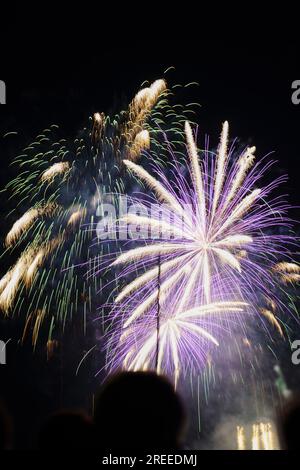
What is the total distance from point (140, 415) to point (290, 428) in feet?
3.46

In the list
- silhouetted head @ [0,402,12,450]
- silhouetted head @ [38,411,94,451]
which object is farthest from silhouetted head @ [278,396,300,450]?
silhouetted head @ [0,402,12,450]

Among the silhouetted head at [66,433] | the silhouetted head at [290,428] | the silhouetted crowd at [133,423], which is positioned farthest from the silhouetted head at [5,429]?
the silhouetted head at [290,428]

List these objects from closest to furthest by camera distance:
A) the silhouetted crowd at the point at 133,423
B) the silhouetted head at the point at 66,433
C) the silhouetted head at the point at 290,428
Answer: the silhouetted head at the point at 290,428 < the silhouetted crowd at the point at 133,423 < the silhouetted head at the point at 66,433

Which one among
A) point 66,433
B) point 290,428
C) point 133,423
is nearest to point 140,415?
point 133,423

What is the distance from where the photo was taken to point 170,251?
944 inches

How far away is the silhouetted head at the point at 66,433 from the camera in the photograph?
373 cm

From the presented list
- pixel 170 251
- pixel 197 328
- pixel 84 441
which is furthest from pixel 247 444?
pixel 84 441

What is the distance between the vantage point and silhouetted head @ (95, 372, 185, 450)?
3.57 m

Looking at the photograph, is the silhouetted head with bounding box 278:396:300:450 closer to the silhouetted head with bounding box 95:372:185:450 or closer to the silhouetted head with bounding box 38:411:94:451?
the silhouetted head with bounding box 95:372:185:450

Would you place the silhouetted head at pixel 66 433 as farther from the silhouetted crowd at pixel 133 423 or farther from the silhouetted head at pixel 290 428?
the silhouetted head at pixel 290 428

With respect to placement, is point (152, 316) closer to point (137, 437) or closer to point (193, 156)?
point (193, 156)

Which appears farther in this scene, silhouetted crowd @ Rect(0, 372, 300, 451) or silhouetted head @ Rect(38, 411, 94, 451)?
silhouetted head @ Rect(38, 411, 94, 451)

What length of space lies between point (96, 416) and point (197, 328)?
22747 mm
